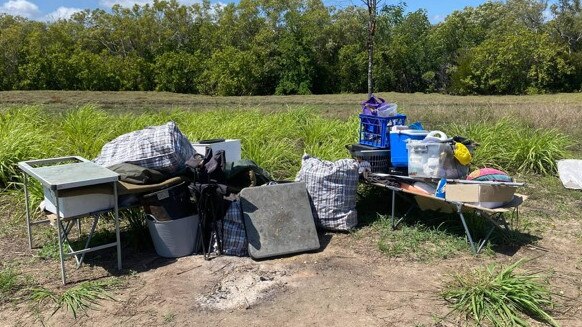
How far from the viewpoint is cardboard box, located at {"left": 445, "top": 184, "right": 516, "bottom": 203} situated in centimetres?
406

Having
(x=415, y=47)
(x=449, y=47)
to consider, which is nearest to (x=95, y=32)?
(x=415, y=47)

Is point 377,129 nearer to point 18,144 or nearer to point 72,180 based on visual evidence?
point 72,180

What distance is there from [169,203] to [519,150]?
496 centimetres

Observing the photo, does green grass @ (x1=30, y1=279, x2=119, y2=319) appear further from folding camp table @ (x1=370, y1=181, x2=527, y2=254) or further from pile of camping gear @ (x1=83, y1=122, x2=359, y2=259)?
folding camp table @ (x1=370, y1=181, x2=527, y2=254)

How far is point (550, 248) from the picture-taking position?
4.41 meters

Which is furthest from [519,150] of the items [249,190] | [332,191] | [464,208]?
[249,190]

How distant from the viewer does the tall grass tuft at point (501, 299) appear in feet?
10.2

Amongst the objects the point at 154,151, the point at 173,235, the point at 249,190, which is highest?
the point at 154,151

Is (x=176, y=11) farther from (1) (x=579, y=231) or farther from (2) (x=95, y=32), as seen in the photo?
(1) (x=579, y=231)

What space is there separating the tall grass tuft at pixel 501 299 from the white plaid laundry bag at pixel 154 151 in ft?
7.22

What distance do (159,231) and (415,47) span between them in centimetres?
3661

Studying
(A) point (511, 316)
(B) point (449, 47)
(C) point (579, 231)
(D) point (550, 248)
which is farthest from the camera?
(B) point (449, 47)

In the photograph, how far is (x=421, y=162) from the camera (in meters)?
4.55

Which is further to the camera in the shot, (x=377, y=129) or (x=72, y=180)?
(x=377, y=129)
